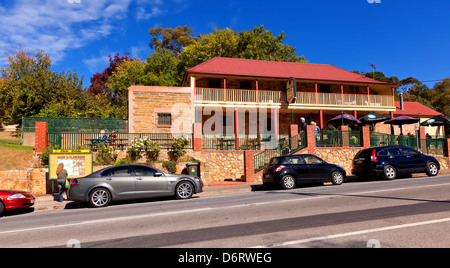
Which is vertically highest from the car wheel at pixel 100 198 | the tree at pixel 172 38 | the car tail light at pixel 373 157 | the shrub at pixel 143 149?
the tree at pixel 172 38

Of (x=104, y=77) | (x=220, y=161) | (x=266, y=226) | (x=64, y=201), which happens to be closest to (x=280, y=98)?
(x=220, y=161)

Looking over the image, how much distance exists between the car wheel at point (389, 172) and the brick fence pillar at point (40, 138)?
16648 millimetres

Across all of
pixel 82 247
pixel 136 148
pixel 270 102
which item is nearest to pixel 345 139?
pixel 270 102

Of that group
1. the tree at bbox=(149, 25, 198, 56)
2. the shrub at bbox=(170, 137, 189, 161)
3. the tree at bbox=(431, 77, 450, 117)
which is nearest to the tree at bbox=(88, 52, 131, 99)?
the tree at bbox=(149, 25, 198, 56)

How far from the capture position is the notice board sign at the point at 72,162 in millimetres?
12417

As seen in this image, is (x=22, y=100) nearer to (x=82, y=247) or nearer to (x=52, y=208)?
(x=52, y=208)

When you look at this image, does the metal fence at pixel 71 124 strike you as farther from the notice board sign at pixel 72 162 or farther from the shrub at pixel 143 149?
the notice board sign at pixel 72 162

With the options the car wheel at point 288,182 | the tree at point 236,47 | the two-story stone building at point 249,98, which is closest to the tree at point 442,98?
the two-story stone building at point 249,98

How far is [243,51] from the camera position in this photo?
36062 millimetres

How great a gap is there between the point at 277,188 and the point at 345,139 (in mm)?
8405

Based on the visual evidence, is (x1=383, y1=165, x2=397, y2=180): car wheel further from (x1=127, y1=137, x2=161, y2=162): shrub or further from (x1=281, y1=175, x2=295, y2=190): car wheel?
(x1=127, y1=137, x2=161, y2=162): shrub

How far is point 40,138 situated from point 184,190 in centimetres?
901

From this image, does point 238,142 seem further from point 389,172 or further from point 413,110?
point 413,110

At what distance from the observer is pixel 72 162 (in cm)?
1268
